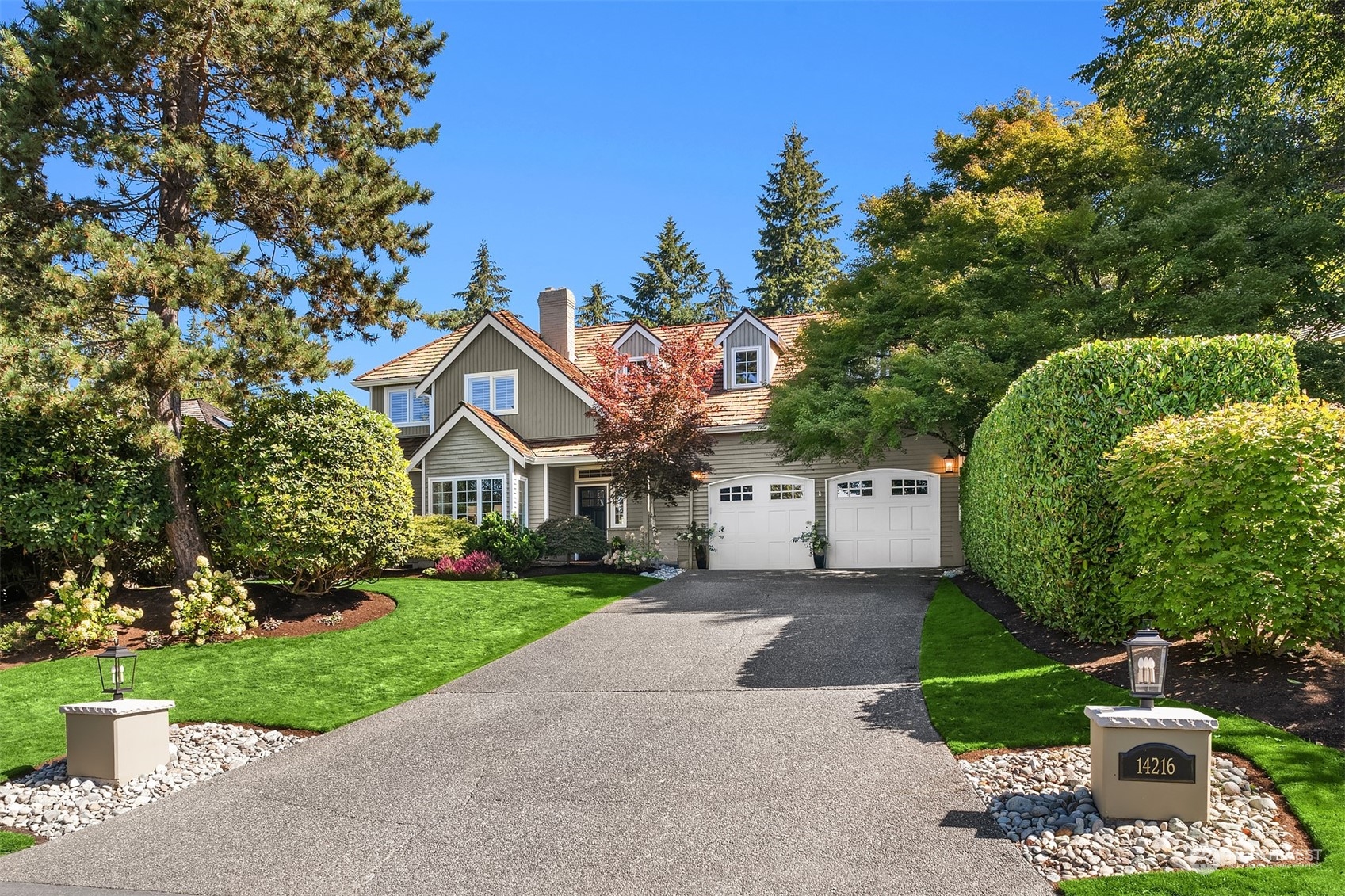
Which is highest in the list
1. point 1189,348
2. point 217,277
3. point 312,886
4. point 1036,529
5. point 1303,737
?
point 217,277

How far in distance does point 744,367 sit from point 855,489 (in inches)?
192

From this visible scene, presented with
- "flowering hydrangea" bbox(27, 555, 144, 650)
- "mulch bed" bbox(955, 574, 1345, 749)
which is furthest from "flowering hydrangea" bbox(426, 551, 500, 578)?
"mulch bed" bbox(955, 574, 1345, 749)

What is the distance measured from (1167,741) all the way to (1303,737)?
5.60 ft

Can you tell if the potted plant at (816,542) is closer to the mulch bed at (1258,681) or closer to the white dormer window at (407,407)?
the mulch bed at (1258,681)

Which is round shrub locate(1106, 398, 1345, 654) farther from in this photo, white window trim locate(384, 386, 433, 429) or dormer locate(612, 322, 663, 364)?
white window trim locate(384, 386, 433, 429)

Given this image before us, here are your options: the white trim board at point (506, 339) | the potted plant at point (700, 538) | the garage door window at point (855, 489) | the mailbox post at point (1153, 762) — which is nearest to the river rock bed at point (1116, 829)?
the mailbox post at point (1153, 762)

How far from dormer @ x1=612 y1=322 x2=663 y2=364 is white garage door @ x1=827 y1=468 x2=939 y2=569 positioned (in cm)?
670

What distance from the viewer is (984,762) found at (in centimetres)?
679

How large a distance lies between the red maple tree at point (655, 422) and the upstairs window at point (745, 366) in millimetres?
3363

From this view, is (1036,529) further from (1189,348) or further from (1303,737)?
(1303,737)

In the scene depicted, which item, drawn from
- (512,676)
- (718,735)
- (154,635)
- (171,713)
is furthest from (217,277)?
(718,735)

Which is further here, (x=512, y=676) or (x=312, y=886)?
(x=512, y=676)

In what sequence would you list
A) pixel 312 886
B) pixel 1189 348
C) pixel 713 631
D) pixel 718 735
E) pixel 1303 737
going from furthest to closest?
pixel 713 631, pixel 1189 348, pixel 718 735, pixel 1303 737, pixel 312 886

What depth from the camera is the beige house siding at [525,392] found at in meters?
23.5
